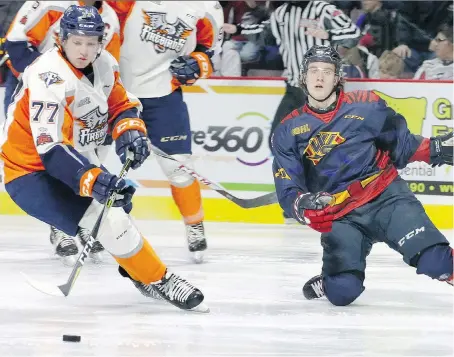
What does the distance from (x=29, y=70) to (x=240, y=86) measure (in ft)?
7.74

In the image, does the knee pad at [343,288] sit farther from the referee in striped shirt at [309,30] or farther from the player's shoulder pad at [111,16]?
the referee in striped shirt at [309,30]

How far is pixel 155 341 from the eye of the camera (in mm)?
3398

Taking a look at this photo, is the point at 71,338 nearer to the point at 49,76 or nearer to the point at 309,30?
the point at 49,76

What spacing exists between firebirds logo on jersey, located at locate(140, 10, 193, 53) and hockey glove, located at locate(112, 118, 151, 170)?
1.23m

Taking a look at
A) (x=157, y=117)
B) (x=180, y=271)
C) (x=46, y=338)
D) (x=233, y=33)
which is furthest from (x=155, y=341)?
(x=233, y=33)

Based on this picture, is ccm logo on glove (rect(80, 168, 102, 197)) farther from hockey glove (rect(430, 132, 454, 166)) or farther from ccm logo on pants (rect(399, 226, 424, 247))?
hockey glove (rect(430, 132, 454, 166))

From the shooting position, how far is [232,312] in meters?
3.84

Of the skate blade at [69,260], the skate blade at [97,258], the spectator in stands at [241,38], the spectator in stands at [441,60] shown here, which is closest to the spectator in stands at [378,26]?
the spectator in stands at [441,60]

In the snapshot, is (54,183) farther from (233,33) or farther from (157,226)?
(233,33)

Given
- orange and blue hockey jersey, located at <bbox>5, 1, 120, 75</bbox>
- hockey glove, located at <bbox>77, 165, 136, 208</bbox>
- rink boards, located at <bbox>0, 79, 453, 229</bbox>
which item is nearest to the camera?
hockey glove, located at <bbox>77, 165, 136, 208</bbox>

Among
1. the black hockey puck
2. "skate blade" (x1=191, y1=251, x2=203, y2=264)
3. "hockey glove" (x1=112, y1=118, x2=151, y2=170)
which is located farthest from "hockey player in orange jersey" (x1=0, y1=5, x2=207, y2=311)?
"skate blade" (x1=191, y1=251, x2=203, y2=264)

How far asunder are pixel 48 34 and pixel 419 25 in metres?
2.31

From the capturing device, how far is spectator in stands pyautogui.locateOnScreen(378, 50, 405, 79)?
236 inches

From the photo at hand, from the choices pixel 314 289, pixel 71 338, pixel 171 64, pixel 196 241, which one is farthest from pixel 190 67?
pixel 71 338
